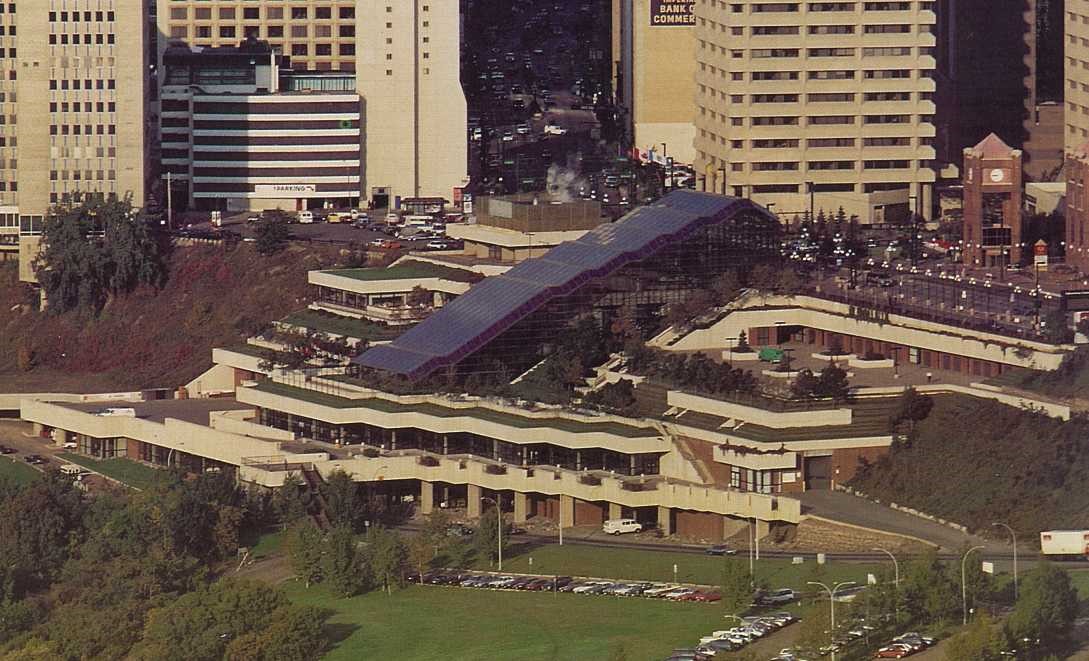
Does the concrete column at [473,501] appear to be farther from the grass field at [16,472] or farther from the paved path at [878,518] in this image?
the grass field at [16,472]

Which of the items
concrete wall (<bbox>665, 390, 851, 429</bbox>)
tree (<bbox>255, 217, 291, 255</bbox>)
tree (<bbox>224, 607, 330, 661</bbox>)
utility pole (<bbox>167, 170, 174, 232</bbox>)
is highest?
utility pole (<bbox>167, 170, 174, 232</bbox>)

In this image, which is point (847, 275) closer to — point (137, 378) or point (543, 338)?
point (543, 338)

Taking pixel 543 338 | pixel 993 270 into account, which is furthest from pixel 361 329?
pixel 993 270

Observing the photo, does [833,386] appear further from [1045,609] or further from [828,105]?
[828,105]

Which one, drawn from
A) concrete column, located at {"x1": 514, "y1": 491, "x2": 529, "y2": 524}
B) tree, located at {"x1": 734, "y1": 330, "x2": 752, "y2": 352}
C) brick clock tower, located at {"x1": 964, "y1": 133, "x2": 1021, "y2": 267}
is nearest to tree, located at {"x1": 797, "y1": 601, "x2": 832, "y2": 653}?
concrete column, located at {"x1": 514, "y1": 491, "x2": 529, "y2": 524}

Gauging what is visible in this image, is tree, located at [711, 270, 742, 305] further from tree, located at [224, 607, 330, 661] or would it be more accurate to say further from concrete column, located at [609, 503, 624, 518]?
tree, located at [224, 607, 330, 661]

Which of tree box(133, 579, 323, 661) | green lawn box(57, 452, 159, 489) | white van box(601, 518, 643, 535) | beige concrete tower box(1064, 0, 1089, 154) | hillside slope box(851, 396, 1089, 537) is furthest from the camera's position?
beige concrete tower box(1064, 0, 1089, 154)

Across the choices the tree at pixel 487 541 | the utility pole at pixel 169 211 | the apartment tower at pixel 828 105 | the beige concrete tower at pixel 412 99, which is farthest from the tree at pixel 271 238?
the tree at pixel 487 541
